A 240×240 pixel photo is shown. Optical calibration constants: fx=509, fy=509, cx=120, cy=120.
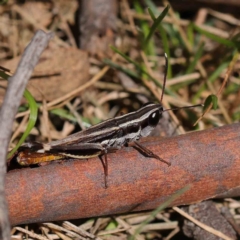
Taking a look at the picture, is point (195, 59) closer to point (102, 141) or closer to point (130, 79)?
point (130, 79)

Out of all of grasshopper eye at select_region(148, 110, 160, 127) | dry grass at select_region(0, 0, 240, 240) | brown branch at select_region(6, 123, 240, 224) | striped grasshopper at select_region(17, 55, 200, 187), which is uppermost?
dry grass at select_region(0, 0, 240, 240)

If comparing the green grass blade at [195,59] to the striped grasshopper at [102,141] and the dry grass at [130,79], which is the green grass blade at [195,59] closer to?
the dry grass at [130,79]

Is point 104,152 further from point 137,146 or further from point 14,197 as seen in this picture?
point 14,197

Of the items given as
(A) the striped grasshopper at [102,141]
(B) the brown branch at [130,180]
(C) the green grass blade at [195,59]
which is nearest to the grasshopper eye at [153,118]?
(A) the striped grasshopper at [102,141]

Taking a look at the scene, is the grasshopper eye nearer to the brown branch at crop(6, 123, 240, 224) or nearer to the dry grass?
the brown branch at crop(6, 123, 240, 224)

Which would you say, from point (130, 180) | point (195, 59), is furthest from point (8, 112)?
point (195, 59)

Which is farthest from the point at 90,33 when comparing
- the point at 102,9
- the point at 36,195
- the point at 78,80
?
the point at 36,195

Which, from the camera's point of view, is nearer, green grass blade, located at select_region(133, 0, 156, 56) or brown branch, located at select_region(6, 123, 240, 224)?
brown branch, located at select_region(6, 123, 240, 224)

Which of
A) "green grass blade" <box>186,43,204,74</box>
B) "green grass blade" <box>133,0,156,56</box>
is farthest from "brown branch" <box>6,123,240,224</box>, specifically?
"green grass blade" <box>133,0,156,56</box>
